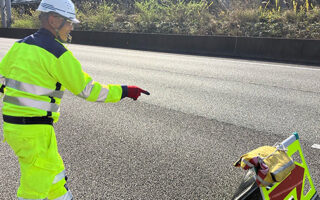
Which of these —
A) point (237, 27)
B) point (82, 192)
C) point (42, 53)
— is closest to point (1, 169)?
point (82, 192)

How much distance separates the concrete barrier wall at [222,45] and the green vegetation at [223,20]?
246 cm

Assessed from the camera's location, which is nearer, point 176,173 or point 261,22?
point 176,173

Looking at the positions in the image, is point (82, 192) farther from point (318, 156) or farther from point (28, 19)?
point (28, 19)

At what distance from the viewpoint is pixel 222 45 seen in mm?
15477

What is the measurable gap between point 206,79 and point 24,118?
25.2 feet

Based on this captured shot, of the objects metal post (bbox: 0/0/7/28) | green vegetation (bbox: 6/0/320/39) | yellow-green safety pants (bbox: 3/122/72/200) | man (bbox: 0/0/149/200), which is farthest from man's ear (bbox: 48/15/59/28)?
metal post (bbox: 0/0/7/28)

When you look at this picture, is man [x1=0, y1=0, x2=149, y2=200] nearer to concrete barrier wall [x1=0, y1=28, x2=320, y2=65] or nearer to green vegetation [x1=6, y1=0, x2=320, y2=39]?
green vegetation [x1=6, y1=0, x2=320, y2=39]

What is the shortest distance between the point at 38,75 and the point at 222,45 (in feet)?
46.0

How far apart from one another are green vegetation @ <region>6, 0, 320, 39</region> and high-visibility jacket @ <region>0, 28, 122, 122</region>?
31.8 feet

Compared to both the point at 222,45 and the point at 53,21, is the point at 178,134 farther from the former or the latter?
the point at 222,45

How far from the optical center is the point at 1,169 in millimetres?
3869

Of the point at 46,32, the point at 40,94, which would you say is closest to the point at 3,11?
the point at 46,32

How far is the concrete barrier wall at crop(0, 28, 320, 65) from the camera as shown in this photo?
13.1m

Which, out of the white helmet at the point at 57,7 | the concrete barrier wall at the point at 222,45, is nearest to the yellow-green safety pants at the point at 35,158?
the white helmet at the point at 57,7
